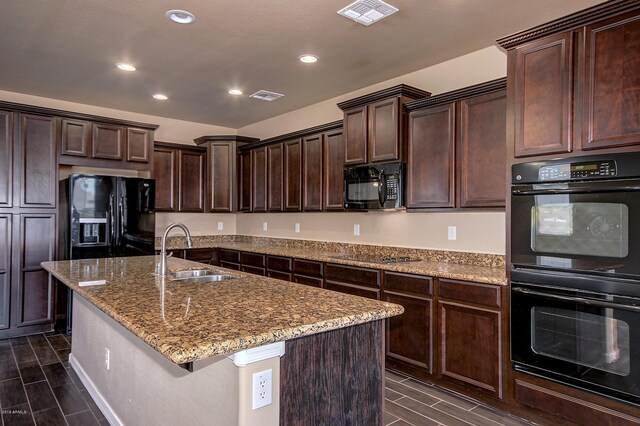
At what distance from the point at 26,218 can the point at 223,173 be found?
7.94ft

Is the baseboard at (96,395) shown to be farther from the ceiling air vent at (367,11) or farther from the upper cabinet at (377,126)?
the ceiling air vent at (367,11)

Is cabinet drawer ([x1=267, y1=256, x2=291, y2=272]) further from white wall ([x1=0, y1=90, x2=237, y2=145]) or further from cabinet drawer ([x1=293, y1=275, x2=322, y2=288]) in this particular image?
white wall ([x1=0, y1=90, x2=237, y2=145])

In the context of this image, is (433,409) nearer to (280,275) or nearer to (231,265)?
(280,275)

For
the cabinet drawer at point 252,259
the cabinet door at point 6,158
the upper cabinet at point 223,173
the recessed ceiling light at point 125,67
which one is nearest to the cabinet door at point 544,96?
the cabinet drawer at point 252,259

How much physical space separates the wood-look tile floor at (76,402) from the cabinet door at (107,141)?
2.34m

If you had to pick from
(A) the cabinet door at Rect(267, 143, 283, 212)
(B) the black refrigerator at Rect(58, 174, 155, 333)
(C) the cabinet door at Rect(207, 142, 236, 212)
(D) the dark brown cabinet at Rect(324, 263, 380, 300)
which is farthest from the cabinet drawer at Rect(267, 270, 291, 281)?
(C) the cabinet door at Rect(207, 142, 236, 212)

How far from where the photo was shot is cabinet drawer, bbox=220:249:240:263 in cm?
539

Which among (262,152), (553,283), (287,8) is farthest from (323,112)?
(553,283)

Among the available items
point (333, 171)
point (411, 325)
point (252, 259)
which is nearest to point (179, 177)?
point (252, 259)

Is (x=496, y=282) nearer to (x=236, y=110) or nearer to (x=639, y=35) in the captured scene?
(x=639, y=35)

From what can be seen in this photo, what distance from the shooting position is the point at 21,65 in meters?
3.86

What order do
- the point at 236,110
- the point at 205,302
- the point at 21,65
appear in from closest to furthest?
the point at 205,302 < the point at 21,65 < the point at 236,110

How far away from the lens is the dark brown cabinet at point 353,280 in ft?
11.5

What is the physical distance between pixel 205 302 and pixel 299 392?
60 cm
